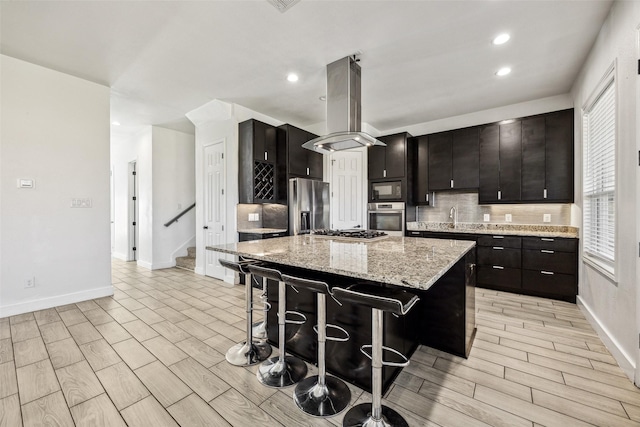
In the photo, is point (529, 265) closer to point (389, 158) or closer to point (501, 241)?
point (501, 241)

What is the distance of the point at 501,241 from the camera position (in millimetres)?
3713

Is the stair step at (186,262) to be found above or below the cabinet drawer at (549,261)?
below

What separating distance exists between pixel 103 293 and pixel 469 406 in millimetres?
4270

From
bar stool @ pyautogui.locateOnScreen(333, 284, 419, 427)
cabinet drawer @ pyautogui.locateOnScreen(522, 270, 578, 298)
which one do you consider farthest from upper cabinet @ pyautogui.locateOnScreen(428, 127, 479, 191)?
bar stool @ pyautogui.locateOnScreen(333, 284, 419, 427)

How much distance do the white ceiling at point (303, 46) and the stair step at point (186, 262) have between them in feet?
9.53

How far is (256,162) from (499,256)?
12.6 ft

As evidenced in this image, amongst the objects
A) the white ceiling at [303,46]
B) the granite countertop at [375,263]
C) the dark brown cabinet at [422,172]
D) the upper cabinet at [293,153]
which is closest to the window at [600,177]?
the white ceiling at [303,46]

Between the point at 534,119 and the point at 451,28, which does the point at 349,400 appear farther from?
the point at 534,119

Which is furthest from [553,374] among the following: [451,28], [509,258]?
[451,28]

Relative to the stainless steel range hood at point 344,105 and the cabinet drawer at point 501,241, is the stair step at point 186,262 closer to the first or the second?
the stainless steel range hood at point 344,105

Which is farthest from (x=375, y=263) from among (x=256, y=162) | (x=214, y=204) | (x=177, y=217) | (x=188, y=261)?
(x=177, y=217)

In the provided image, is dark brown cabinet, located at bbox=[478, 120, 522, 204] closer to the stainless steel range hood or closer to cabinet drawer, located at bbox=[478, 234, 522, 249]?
cabinet drawer, located at bbox=[478, 234, 522, 249]

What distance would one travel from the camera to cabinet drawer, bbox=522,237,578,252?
3.24 metres

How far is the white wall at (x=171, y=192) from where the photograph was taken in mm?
5164
